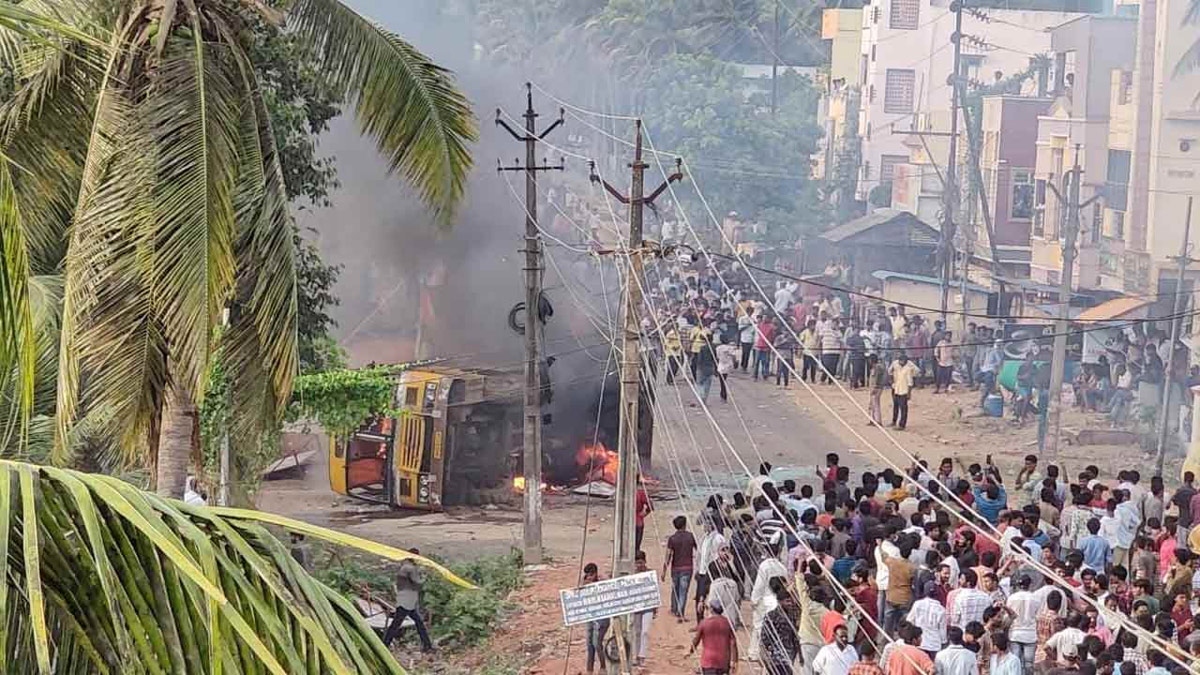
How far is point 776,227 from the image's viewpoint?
37375 mm

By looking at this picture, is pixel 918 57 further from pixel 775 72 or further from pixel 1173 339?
pixel 1173 339

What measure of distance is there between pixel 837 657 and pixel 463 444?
14.5 m

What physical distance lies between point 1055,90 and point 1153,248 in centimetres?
465

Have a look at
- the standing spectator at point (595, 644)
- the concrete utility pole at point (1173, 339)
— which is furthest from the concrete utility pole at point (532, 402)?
the concrete utility pole at point (1173, 339)

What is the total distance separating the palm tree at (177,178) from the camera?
31.3 ft

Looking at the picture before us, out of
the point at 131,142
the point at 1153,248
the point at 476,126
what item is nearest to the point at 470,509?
the point at 1153,248

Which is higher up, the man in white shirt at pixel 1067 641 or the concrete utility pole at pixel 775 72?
the concrete utility pole at pixel 775 72

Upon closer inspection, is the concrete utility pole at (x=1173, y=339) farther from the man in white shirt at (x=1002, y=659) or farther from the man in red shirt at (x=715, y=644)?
the man in white shirt at (x=1002, y=659)

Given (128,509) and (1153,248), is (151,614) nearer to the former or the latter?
(128,509)

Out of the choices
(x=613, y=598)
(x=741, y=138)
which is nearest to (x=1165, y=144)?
(x=741, y=138)

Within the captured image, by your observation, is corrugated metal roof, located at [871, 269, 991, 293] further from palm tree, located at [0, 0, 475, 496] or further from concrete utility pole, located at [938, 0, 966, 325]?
palm tree, located at [0, 0, 475, 496]

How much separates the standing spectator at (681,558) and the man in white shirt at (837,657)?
4.24 m

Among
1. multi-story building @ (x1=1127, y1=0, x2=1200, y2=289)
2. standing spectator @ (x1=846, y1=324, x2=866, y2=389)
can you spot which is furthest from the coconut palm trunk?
multi-story building @ (x1=1127, y1=0, x2=1200, y2=289)

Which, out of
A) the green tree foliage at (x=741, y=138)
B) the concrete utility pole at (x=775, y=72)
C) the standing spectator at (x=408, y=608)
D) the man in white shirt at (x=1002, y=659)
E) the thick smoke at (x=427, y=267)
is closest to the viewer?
→ the man in white shirt at (x=1002, y=659)
